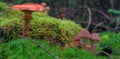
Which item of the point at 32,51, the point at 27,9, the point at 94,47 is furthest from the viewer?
the point at 94,47

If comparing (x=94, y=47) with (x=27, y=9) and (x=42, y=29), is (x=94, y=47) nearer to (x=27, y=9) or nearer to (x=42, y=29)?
(x=42, y=29)

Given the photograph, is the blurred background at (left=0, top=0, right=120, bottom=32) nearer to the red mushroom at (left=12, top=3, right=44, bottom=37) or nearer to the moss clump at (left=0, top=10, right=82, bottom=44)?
the moss clump at (left=0, top=10, right=82, bottom=44)

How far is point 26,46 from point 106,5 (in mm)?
5146

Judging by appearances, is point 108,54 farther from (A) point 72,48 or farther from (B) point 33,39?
(B) point 33,39

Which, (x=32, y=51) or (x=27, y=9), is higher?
(x=27, y=9)

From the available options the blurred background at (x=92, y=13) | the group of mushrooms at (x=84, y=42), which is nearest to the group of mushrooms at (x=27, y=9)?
the group of mushrooms at (x=84, y=42)

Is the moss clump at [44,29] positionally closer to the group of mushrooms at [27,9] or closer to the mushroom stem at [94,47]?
the group of mushrooms at [27,9]

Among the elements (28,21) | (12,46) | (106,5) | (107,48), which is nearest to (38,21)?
(28,21)

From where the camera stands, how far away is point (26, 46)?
2.43 meters

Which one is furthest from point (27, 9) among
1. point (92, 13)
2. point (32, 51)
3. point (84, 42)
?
point (92, 13)

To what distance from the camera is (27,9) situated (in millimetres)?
2287

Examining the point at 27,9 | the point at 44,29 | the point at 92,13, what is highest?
the point at 27,9

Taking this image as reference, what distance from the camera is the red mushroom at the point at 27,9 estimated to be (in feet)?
7.49

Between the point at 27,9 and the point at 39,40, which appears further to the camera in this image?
the point at 39,40
